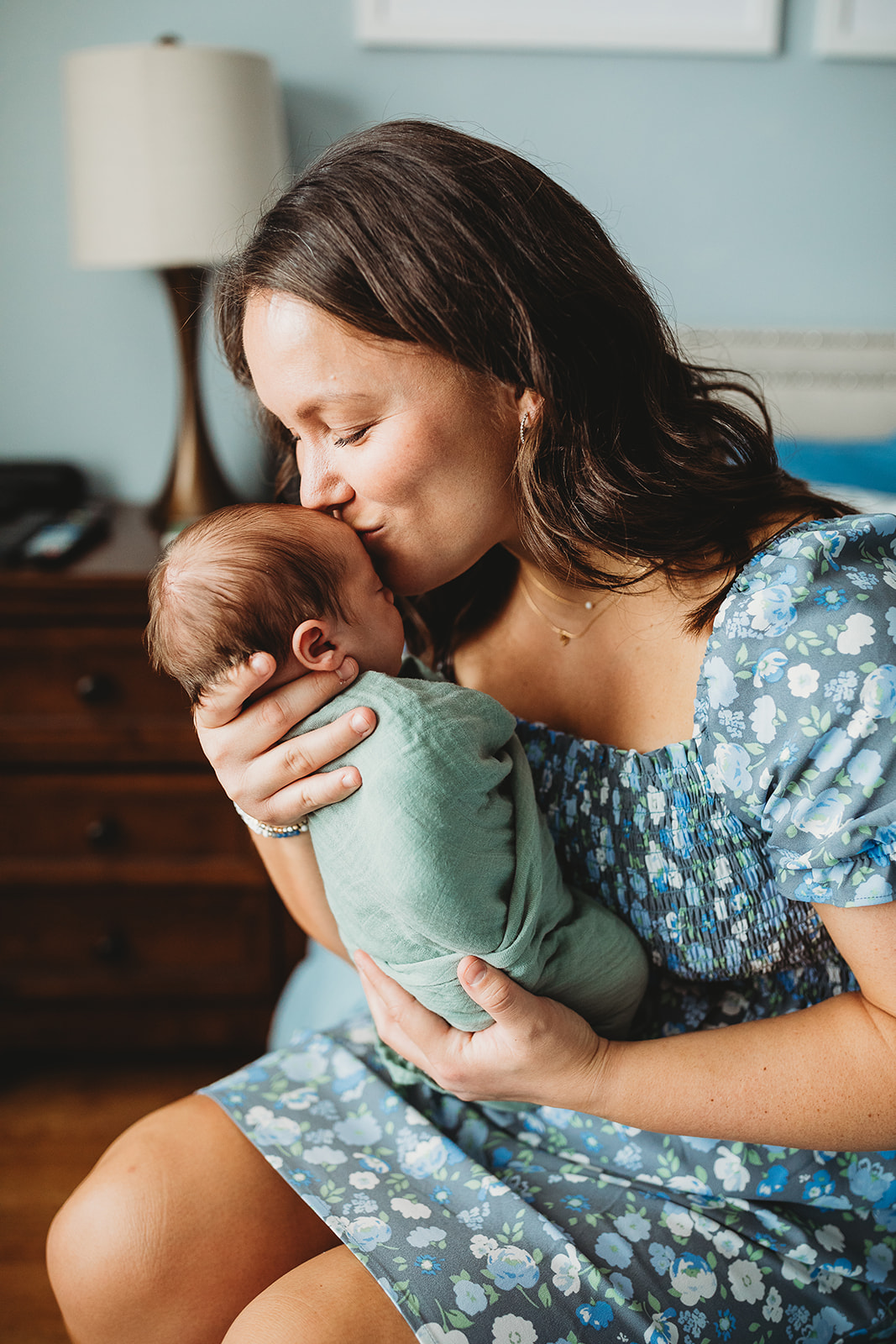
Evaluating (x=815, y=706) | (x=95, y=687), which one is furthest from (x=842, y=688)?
(x=95, y=687)

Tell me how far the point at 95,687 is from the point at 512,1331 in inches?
48.4

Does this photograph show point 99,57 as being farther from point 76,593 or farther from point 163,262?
point 76,593

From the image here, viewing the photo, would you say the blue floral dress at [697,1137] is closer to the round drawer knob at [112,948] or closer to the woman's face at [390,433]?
the woman's face at [390,433]

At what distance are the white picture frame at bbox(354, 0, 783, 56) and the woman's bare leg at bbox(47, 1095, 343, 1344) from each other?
1.89m

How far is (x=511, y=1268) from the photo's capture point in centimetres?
76

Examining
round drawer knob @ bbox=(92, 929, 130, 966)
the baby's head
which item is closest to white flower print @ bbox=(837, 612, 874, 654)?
the baby's head

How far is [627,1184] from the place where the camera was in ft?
2.83

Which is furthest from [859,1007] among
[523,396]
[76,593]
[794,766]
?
[76,593]

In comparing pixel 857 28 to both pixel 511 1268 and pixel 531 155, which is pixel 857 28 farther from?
pixel 511 1268

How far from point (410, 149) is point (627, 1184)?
87 cm

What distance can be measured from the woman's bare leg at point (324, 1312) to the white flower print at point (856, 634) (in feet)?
1.91

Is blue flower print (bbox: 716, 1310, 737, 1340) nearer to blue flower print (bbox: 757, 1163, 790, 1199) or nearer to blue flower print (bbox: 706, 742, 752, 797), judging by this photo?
blue flower print (bbox: 757, 1163, 790, 1199)

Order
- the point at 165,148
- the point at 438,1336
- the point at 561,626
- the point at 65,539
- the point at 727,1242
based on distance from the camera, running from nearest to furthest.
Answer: the point at 438,1336 → the point at 727,1242 → the point at 561,626 → the point at 165,148 → the point at 65,539

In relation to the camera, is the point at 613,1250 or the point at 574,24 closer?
the point at 613,1250
